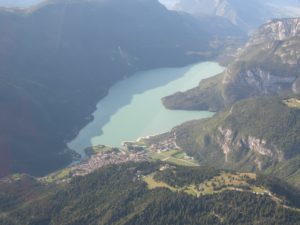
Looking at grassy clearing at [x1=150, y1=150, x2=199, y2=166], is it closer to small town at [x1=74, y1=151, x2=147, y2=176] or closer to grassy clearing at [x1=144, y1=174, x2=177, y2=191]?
small town at [x1=74, y1=151, x2=147, y2=176]

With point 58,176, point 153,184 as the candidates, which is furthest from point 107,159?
point 153,184

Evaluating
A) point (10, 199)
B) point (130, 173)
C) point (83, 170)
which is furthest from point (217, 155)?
point (10, 199)

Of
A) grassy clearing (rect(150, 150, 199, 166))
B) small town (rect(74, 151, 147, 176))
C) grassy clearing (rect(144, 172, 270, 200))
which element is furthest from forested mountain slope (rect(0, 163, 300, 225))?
grassy clearing (rect(150, 150, 199, 166))

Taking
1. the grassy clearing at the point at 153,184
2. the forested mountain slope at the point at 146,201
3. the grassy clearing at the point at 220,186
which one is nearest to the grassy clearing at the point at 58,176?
the forested mountain slope at the point at 146,201

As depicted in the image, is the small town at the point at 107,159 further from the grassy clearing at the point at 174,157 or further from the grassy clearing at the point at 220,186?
the grassy clearing at the point at 220,186

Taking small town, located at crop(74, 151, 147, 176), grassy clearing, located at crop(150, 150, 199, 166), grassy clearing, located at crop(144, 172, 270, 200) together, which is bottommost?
grassy clearing, located at crop(150, 150, 199, 166)

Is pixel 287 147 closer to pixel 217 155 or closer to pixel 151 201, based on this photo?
pixel 217 155

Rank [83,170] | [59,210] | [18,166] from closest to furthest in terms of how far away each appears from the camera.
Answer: [59,210] < [83,170] < [18,166]

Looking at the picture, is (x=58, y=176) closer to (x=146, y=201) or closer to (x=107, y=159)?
(x=107, y=159)

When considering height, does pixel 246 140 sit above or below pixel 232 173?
below

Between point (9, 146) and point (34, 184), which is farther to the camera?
point (9, 146)

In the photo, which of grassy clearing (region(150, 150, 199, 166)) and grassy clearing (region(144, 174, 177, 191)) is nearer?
grassy clearing (region(144, 174, 177, 191))
